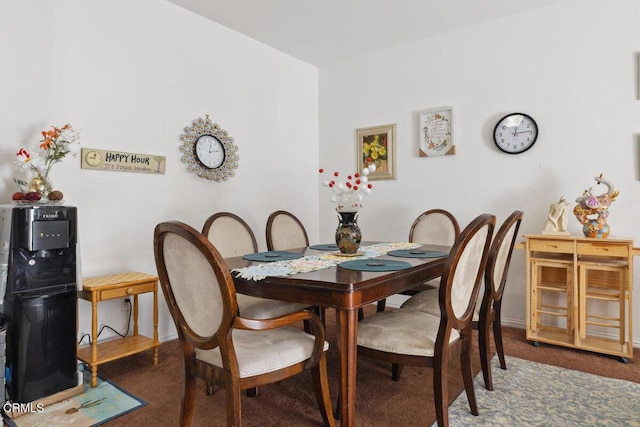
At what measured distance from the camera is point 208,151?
3311 mm

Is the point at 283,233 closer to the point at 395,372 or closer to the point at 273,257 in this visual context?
the point at 273,257

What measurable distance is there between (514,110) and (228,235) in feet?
8.50

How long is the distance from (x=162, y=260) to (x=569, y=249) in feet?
8.60

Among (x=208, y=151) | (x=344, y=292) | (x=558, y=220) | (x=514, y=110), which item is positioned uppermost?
(x=514, y=110)

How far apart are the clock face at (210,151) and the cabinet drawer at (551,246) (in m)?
2.59

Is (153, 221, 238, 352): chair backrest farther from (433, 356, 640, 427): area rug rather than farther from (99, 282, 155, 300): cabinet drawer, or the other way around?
(433, 356, 640, 427): area rug

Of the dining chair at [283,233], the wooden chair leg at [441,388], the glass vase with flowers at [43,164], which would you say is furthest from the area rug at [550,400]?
the glass vase with flowers at [43,164]

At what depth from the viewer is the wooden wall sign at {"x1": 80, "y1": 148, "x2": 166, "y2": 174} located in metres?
2.57

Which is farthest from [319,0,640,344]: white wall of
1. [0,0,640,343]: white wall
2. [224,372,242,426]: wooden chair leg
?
[224,372,242,426]: wooden chair leg

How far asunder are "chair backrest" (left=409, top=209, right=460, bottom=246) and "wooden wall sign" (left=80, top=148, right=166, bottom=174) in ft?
7.02

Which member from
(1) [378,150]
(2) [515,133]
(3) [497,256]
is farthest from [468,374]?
(1) [378,150]

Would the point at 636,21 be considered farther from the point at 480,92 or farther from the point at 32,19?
the point at 32,19

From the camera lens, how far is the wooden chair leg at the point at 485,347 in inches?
79.4

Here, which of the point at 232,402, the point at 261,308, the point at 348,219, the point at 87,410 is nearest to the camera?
the point at 232,402
